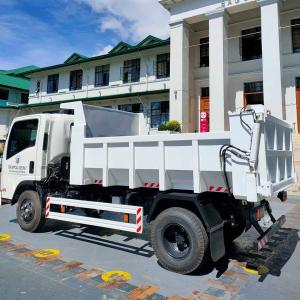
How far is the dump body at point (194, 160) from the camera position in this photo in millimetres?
4070

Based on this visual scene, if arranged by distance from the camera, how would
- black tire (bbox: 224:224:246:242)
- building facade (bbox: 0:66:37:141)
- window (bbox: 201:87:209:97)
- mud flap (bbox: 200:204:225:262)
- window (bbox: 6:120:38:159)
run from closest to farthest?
1. mud flap (bbox: 200:204:225:262)
2. black tire (bbox: 224:224:246:242)
3. window (bbox: 6:120:38:159)
4. window (bbox: 201:87:209:97)
5. building facade (bbox: 0:66:37:141)

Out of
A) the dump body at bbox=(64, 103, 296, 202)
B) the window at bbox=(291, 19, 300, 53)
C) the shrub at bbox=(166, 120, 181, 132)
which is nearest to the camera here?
the dump body at bbox=(64, 103, 296, 202)

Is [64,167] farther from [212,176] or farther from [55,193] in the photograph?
[212,176]

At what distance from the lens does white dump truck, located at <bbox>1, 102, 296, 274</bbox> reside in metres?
4.20

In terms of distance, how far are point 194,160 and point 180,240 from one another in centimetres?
132

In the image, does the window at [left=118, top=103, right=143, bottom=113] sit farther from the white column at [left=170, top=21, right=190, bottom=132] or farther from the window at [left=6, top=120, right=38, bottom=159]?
the window at [left=6, top=120, right=38, bottom=159]

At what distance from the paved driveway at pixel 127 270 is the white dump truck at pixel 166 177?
1.15ft

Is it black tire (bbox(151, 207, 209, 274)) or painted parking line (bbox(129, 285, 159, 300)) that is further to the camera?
black tire (bbox(151, 207, 209, 274))

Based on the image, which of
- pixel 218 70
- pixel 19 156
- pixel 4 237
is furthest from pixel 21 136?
pixel 218 70

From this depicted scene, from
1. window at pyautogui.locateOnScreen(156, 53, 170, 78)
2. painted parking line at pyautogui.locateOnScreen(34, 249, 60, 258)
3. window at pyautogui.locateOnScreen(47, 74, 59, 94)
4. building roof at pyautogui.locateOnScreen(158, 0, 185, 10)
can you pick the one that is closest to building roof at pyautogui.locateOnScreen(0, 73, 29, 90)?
window at pyautogui.locateOnScreen(47, 74, 59, 94)

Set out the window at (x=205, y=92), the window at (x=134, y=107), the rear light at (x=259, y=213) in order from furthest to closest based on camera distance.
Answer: the window at (x=134, y=107) → the window at (x=205, y=92) → the rear light at (x=259, y=213)

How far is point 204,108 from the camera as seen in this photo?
2061 centimetres

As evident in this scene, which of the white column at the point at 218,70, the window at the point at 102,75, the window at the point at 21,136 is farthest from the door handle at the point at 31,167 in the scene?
the window at the point at 102,75

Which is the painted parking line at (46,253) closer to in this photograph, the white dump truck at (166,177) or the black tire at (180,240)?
the white dump truck at (166,177)
